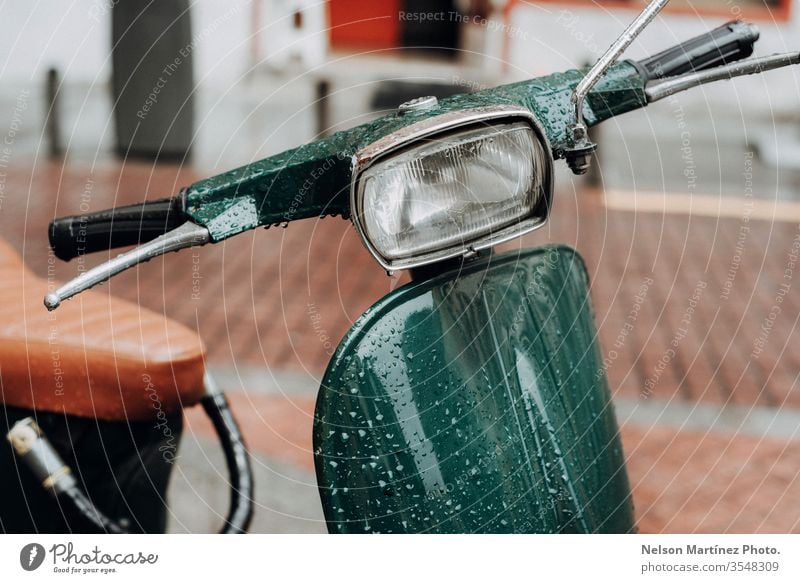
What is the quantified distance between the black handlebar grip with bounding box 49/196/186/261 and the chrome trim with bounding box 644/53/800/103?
1.98 feet

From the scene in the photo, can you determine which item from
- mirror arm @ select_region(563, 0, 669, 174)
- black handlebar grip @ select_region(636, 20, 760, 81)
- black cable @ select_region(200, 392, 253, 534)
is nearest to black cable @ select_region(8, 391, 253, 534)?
black cable @ select_region(200, 392, 253, 534)

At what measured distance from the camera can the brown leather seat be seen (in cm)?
134

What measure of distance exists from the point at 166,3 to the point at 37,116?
1719mm

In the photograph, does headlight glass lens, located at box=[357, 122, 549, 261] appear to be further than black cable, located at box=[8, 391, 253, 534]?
No

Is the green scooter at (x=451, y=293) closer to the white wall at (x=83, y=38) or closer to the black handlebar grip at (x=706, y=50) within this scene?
the black handlebar grip at (x=706, y=50)

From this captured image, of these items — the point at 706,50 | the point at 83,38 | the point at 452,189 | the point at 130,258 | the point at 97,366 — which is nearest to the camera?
the point at 130,258

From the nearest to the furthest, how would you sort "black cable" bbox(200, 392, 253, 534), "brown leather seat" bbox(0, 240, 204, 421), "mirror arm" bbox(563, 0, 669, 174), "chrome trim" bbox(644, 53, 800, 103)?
1. "mirror arm" bbox(563, 0, 669, 174)
2. "chrome trim" bbox(644, 53, 800, 103)
3. "brown leather seat" bbox(0, 240, 204, 421)
4. "black cable" bbox(200, 392, 253, 534)

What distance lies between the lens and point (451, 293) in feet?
3.57

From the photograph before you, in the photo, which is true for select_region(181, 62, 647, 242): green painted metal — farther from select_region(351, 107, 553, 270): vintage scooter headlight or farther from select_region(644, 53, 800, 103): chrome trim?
select_region(644, 53, 800, 103): chrome trim

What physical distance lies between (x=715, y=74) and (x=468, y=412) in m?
0.51

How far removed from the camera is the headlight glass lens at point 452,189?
0.95 meters

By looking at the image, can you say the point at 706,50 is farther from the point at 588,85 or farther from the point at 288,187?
the point at 288,187

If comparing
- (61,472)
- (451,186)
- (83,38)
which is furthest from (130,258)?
(83,38)
